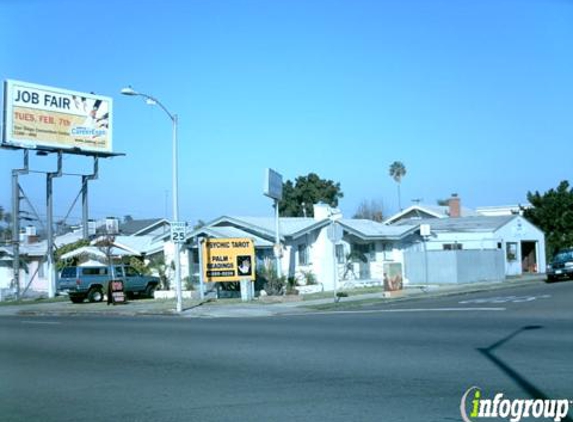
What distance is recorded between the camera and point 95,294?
38062 mm

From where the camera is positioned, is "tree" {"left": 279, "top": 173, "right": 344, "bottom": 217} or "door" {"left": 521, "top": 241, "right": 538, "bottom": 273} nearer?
"door" {"left": 521, "top": 241, "right": 538, "bottom": 273}

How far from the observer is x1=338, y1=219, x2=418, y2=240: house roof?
42250 mm

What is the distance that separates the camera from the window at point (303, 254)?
132 ft

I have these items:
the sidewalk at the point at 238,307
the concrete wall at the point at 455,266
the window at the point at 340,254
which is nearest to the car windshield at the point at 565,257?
the concrete wall at the point at 455,266

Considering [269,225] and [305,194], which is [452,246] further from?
[305,194]

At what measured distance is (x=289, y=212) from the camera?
8600 centimetres

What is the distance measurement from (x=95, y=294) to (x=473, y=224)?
2703cm

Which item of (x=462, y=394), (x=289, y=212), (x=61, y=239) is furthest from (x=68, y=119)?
(x=462, y=394)

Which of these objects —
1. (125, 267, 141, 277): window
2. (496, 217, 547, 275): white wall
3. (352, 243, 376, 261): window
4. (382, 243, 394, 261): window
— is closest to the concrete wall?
(382, 243, 394, 261): window

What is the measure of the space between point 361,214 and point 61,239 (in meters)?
45.4

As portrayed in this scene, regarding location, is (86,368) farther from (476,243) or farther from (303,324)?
(476,243)

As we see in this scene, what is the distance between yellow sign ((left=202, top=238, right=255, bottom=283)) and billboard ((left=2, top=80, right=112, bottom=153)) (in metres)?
22.4

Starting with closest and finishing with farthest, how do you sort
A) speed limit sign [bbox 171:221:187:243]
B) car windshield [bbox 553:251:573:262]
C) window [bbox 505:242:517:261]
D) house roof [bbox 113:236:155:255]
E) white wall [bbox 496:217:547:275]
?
speed limit sign [bbox 171:221:187:243] → car windshield [bbox 553:251:573:262] → house roof [bbox 113:236:155:255] → white wall [bbox 496:217:547:275] → window [bbox 505:242:517:261]

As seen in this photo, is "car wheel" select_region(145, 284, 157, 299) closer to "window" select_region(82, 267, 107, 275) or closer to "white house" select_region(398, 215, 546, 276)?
"window" select_region(82, 267, 107, 275)
